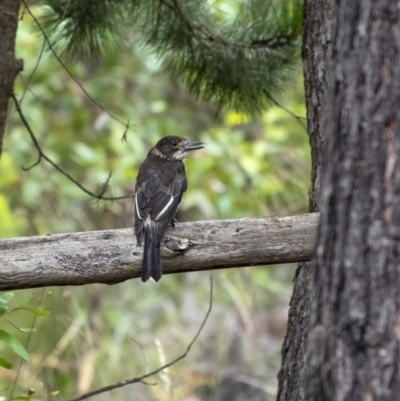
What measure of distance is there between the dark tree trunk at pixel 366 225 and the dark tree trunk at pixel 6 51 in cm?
262

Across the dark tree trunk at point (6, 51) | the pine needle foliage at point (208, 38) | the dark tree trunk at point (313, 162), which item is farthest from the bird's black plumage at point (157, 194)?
the dark tree trunk at point (6, 51)

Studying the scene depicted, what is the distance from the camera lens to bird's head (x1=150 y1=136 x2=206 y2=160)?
568cm

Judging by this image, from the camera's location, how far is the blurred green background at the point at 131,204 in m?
7.02

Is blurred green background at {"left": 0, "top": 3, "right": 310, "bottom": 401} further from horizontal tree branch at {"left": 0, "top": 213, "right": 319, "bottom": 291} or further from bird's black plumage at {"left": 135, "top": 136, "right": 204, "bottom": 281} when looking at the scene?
horizontal tree branch at {"left": 0, "top": 213, "right": 319, "bottom": 291}

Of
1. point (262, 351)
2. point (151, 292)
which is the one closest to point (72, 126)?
point (151, 292)

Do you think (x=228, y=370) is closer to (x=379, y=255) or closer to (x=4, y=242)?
(x=4, y=242)

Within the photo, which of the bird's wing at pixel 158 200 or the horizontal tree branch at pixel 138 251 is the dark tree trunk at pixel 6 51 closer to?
the bird's wing at pixel 158 200

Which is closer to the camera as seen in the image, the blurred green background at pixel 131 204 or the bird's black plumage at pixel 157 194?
the bird's black plumage at pixel 157 194

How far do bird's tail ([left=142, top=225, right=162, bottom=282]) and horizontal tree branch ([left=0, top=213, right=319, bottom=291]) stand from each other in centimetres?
3

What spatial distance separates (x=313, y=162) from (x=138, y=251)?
1.03 m

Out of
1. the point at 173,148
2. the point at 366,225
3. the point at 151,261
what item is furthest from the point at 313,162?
the point at 173,148

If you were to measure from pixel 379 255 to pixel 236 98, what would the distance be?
2.88 meters

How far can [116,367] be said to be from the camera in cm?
809

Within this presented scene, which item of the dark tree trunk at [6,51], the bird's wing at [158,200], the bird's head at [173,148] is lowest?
the bird's wing at [158,200]
